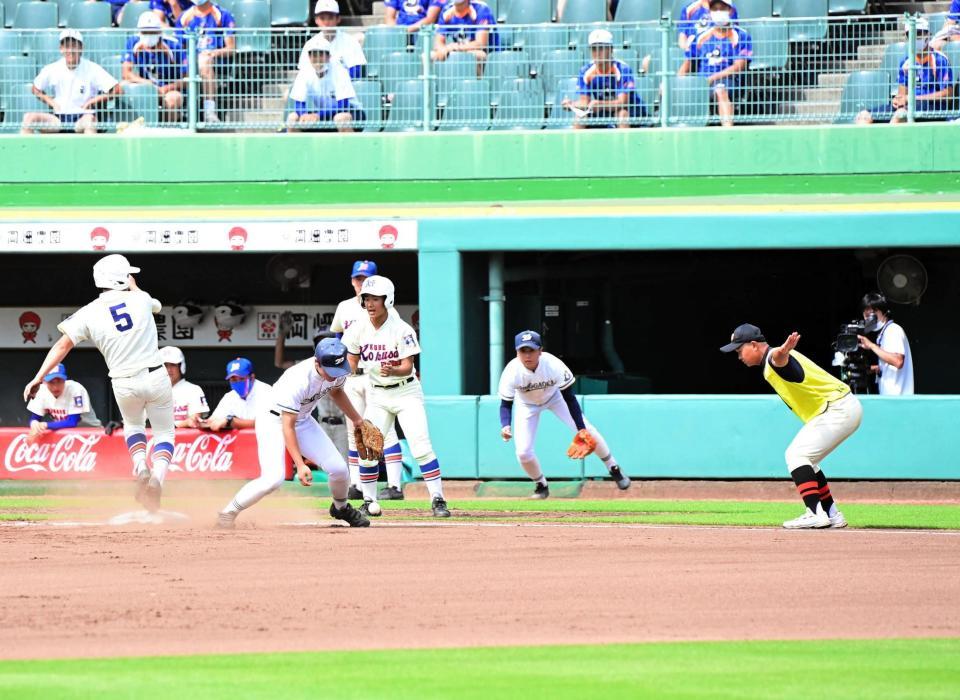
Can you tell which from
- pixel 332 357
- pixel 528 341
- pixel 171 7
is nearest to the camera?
pixel 332 357

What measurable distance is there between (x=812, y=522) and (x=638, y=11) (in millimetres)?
8823

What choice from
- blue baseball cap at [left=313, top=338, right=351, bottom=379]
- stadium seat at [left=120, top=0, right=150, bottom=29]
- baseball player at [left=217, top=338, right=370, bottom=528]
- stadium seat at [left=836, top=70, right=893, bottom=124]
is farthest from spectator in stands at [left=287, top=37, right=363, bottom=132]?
blue baseball cap at [left=313, top=338, right=351, bottom=379]

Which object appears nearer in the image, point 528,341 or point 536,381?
point 528,341

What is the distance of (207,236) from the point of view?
17078 mm

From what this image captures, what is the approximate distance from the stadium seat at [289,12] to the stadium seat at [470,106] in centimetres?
286

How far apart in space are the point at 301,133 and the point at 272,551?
8579 mm

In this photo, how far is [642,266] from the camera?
19078 millimetres

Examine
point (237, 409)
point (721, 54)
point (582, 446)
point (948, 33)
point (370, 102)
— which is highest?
point (948, 33)

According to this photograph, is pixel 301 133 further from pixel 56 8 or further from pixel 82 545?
pixel 82 545

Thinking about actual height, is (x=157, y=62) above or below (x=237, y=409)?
above

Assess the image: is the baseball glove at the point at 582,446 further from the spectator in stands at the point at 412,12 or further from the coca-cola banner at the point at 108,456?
the spectator in stands at the point at 412,12

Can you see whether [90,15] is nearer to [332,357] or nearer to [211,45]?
[211,45]

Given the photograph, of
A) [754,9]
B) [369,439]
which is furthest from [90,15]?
[369,439]

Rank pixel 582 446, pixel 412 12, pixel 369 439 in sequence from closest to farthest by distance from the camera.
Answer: pixel 369 439 < pixel 582 446 < pixel 412 12
